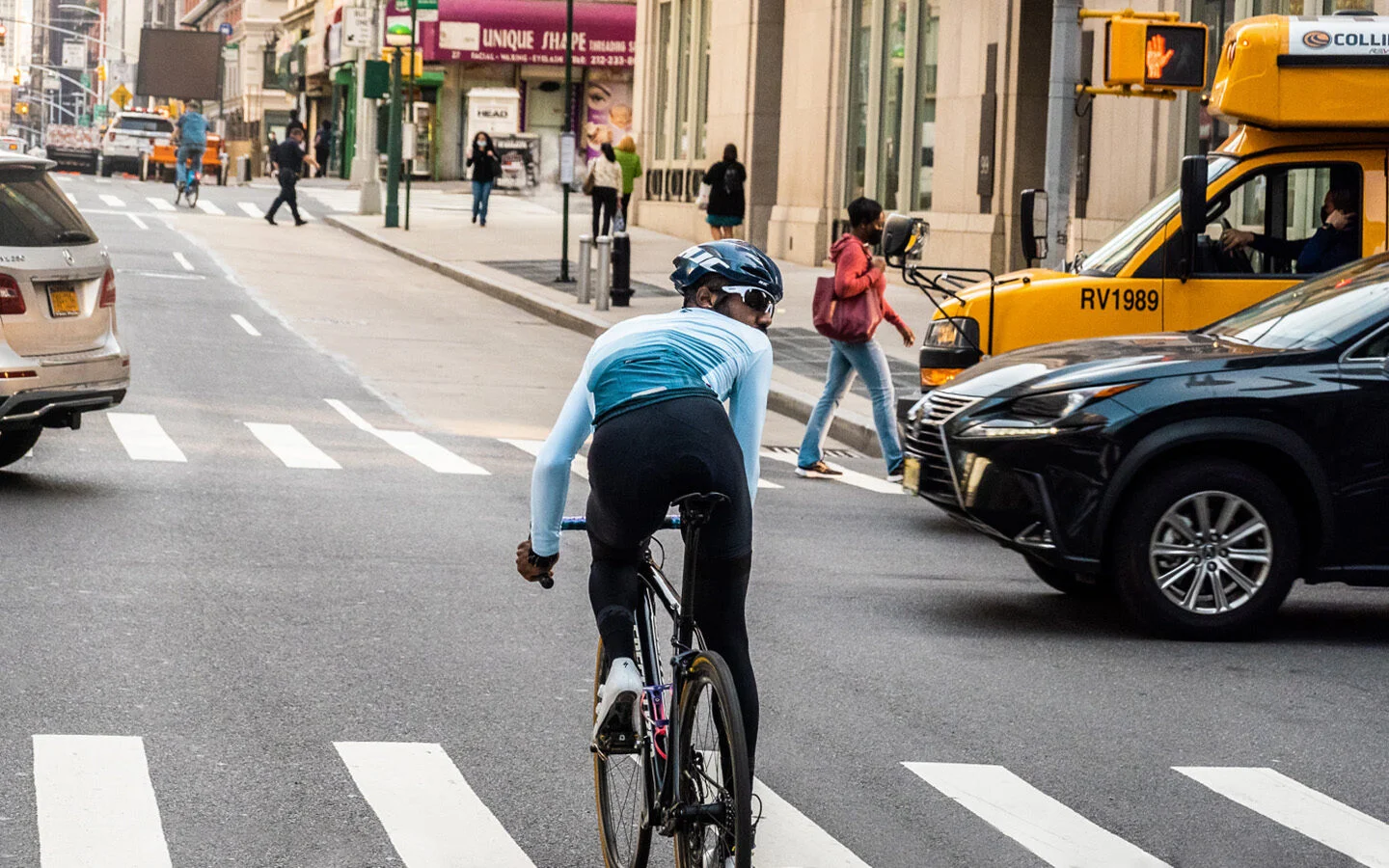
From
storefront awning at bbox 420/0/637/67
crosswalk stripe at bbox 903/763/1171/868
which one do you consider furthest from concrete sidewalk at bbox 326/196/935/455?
storefront awning at bbox 420/0/637/67

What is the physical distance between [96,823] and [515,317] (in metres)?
20.6

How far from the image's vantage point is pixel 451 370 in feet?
65.9

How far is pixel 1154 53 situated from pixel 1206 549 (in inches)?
285

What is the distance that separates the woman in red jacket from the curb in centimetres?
180

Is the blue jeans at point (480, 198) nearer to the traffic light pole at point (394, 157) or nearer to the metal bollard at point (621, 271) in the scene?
the traffic light pole at point (394, 157)

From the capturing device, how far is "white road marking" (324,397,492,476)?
1371 cm

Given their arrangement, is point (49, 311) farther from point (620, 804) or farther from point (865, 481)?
point (620, 804)

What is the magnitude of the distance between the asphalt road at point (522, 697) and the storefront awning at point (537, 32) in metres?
47.7

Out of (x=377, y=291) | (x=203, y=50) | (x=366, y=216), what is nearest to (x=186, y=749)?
(x=377, y=291)

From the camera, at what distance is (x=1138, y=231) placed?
11.9m

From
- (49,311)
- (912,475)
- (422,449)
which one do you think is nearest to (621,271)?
A: (422,449)

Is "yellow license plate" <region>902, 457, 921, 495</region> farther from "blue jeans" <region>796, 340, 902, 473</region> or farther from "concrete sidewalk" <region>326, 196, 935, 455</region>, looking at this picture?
"concrete sidewalk" <region>326, 196, 935, 455</region>

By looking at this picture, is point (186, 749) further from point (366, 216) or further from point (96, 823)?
point (366, 216)

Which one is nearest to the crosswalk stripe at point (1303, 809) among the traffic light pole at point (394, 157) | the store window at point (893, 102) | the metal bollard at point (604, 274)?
the metal bollard at point (604, 274)
